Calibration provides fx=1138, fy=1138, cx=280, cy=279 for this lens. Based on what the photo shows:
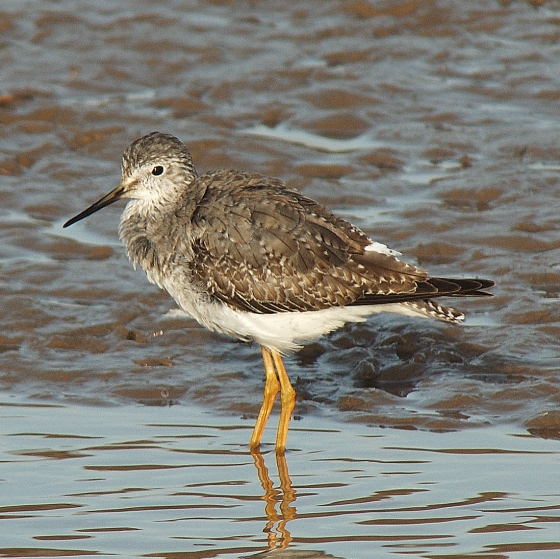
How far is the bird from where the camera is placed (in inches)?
333

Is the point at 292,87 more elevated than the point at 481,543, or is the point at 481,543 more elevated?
the point at 292,87

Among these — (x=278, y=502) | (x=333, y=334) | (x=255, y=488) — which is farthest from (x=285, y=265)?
(x=333, y=334)

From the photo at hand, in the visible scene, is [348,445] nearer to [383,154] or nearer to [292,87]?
[383,154]

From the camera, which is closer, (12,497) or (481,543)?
(481,543)

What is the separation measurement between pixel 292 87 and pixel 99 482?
8.50 meters

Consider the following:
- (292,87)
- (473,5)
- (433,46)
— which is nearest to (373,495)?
(292,87)

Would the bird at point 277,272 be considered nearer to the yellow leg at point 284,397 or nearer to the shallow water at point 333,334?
the yellow leg at point 284,397

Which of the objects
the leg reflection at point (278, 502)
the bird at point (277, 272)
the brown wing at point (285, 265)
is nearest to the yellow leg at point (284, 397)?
the bird at point (277, 272)

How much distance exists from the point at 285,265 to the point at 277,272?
81 millimetres

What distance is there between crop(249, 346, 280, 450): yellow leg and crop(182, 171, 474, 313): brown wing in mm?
691

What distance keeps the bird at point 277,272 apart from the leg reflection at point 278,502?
0.22 metres

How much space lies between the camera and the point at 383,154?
1355 cm

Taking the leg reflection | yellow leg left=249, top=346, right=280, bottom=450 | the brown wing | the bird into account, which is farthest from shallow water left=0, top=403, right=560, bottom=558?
the brown wing

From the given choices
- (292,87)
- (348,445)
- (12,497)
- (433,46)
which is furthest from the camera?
(433,46)
